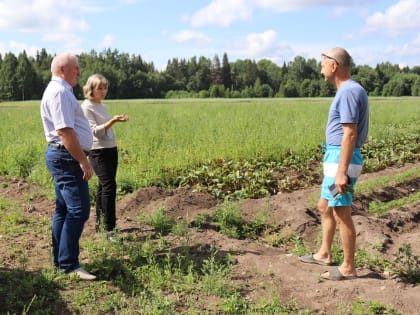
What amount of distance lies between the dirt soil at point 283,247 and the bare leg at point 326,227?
0.55 ft

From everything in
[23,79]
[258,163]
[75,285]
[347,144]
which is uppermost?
[23,79]

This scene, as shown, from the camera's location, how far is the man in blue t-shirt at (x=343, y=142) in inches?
162

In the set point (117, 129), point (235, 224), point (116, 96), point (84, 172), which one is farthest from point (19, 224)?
point (116, 96)

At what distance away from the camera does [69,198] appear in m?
4.52

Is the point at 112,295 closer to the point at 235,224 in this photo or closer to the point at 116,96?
the point at 235,224

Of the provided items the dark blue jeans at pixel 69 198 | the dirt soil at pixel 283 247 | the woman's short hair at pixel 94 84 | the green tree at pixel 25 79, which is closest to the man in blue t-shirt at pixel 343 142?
the dirt soil at pixel 283 247

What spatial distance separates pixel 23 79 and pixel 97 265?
7691cm

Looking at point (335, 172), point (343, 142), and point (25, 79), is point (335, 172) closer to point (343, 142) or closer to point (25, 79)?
point (343, 142)

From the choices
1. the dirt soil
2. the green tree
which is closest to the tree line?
the green tree

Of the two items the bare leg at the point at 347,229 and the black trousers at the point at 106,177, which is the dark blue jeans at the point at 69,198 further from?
the bare leg at the point at 347,229

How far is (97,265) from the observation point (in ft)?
15.9

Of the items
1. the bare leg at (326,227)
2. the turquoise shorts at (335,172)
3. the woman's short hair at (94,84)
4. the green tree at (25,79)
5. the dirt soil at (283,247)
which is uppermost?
the green tree at (25,79)

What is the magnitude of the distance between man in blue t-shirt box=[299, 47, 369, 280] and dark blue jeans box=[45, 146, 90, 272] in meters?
2.46

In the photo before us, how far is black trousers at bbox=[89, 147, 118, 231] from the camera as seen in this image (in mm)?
5598
